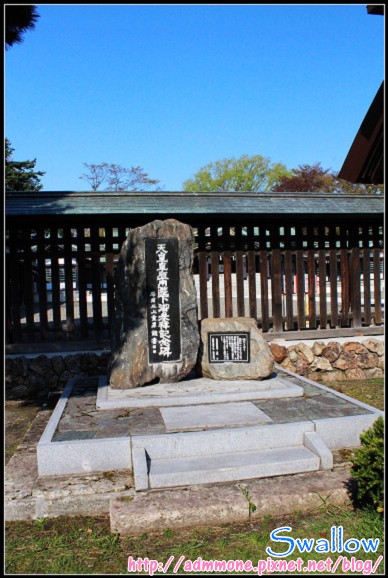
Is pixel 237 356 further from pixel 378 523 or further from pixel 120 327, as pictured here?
pixel 378 523

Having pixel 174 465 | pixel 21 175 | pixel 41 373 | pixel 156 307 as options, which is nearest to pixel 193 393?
pixel 156 307

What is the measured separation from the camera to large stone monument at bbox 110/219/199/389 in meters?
8.02

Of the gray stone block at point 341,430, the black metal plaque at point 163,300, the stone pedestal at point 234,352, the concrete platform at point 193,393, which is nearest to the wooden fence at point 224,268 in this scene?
the black metal plaque at point 163,300

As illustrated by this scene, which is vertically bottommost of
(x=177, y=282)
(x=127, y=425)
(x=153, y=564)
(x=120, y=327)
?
(x=153, y=564)

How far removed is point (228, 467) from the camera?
17.7 feet

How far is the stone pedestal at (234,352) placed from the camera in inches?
323

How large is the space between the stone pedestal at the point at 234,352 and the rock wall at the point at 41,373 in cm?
295

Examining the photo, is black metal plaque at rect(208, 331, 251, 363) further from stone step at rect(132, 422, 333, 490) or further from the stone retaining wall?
the stone retaining wall

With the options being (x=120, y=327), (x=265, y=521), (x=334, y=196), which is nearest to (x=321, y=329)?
(x=334, y=196)

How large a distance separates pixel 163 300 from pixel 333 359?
15.5ft

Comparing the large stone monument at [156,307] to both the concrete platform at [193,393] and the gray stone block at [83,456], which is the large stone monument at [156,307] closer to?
the concrete platform at [193,393]

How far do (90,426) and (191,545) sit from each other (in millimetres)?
2387

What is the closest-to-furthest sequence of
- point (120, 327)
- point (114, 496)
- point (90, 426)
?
point (114, 496) < point (90, 426) < point (120, 327)

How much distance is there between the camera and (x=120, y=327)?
8.09m
